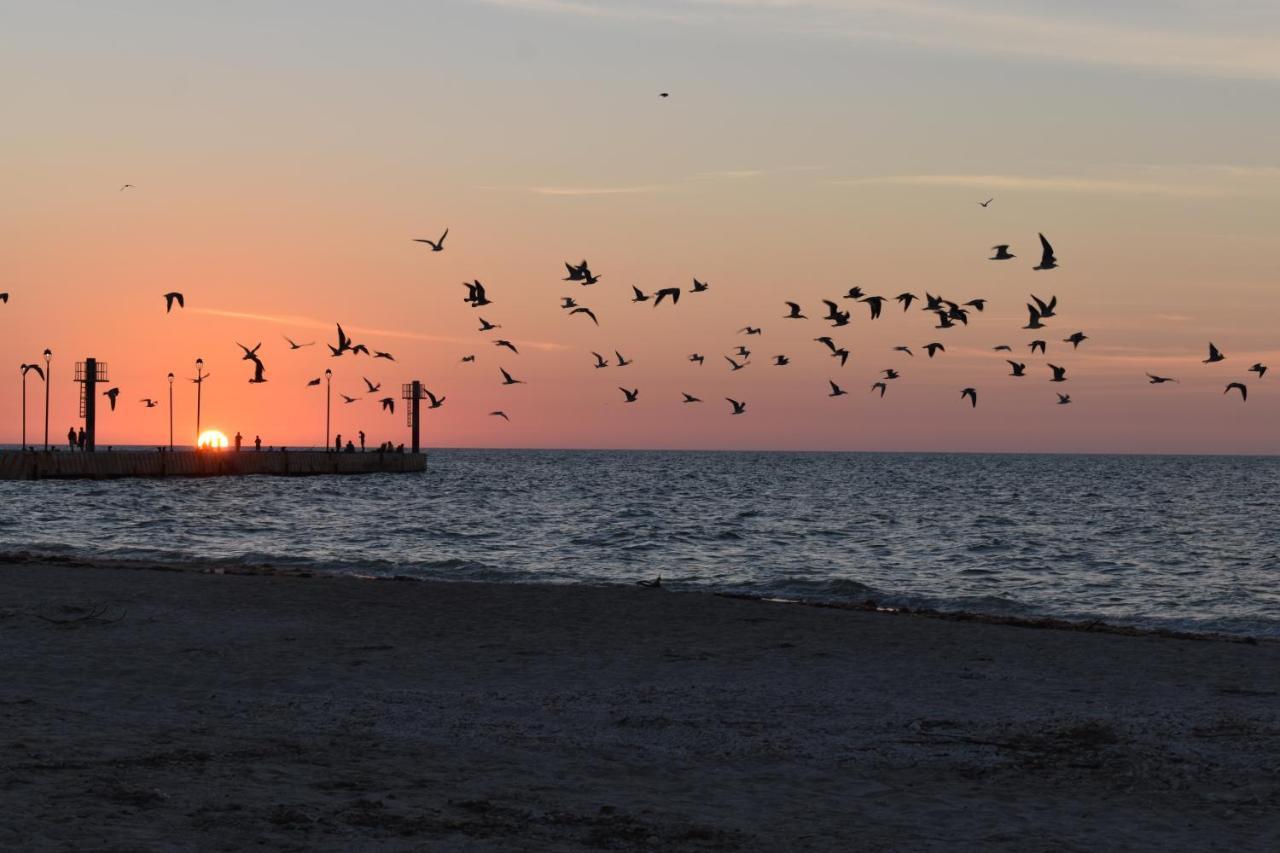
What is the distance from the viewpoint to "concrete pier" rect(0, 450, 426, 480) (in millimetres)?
A: 105125

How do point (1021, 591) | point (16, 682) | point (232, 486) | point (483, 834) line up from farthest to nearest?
1. point (232, 486)
2. point (1021, 591)
3. point (16, 682)
4. point (483, 834)

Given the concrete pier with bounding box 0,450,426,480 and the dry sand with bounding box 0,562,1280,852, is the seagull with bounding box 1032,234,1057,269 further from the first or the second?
the concrete pier with bounding box 0,450,426,480

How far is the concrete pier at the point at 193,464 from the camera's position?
105 metres

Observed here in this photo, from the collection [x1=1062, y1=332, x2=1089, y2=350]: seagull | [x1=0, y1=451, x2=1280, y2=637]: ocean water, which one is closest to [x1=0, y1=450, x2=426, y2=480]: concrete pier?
[x1=0, y1=451, x2=1280, y2=637]: ocean water

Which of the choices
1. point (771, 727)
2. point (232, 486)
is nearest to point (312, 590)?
point (771, 727)

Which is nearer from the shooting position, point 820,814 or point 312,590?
point 820,814

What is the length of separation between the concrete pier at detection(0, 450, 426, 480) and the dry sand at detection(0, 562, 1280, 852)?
8729cm

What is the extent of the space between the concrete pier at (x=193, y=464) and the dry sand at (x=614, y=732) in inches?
3437

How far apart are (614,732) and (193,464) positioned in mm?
120473

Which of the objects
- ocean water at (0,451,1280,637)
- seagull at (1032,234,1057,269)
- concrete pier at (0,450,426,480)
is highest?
seagull at (1032,234,1057,269)

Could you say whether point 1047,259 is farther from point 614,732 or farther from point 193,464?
point 193,464

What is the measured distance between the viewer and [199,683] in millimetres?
17031

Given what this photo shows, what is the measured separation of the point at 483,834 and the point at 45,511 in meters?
57.2

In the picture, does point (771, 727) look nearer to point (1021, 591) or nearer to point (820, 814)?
point (820, 814)
